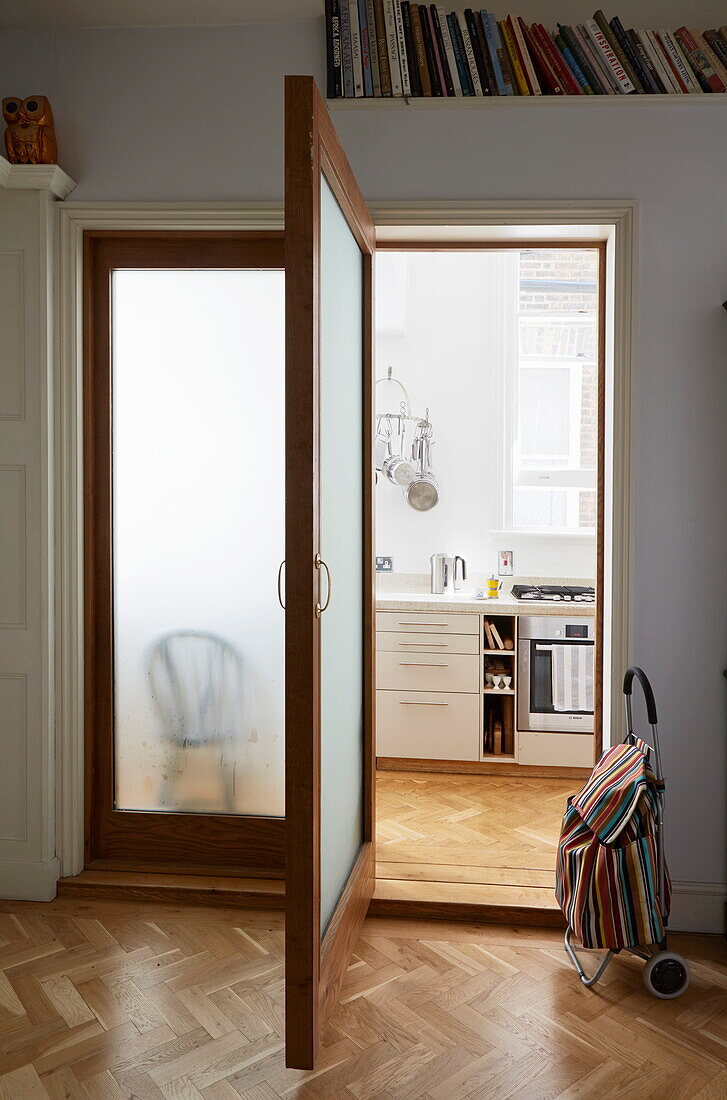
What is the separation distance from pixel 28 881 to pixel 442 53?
298 cm

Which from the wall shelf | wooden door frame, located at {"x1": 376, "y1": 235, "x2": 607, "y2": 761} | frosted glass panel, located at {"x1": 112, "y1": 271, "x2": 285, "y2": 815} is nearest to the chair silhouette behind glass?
frosted glass panel, located at {"x1": 112, "y1": 271, "x2": 285, "y2": 815}

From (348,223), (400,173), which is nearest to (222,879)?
(348,223)

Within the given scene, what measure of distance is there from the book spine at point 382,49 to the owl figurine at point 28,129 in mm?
1053

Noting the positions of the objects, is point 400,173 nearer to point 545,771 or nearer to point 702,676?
point 702,676

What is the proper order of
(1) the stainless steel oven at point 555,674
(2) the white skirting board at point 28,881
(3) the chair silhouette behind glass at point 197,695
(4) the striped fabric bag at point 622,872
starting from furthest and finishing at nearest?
1. (1) the stainless steel oven at point 555,674
2. (3) the chair silhouette behind glass at point 197,695
3. (2) the white skirting board at point 28,881
4. (4) the striped fabric bag at point 622,872

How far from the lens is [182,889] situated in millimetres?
2748

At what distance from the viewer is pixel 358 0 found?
2.60 meters

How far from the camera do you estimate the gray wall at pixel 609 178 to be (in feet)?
8.42

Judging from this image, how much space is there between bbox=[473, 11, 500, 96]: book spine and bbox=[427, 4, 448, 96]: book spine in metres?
0.13

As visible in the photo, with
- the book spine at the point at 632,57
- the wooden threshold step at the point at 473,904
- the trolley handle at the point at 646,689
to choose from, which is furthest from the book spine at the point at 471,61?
the wooden threshold step at the point at 473,904

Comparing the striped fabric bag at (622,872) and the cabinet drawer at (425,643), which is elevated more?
the cabinet drawer at (425,643)

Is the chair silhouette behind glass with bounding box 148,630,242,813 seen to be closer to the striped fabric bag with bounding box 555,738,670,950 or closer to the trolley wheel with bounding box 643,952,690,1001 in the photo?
the striped fabric bag with bounding box 555,738,670,950

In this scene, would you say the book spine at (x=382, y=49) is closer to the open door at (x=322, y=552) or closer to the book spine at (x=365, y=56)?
the book spine at (x=365, y=56)

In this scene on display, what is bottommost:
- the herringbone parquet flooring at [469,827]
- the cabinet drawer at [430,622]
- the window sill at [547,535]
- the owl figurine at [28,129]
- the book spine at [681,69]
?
the herringbone parquet flooring at [469,827]
